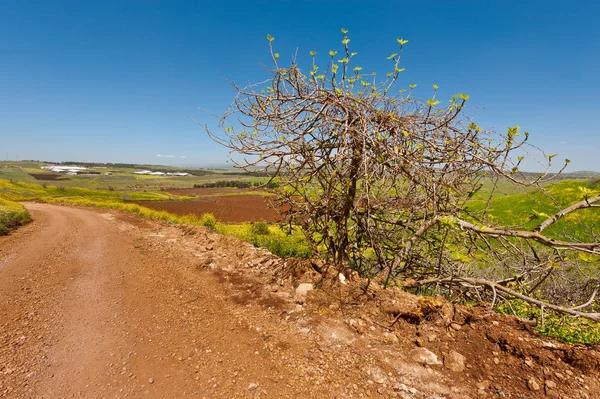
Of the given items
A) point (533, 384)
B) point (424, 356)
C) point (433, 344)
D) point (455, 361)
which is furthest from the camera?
point (433, 344)

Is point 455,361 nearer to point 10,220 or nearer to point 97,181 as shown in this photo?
point 10,220

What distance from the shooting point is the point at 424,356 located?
302 cm

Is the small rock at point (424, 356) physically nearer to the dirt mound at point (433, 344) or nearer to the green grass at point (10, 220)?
the dirt mound at point (433, 344)

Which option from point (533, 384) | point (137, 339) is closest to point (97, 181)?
point (137, 339)

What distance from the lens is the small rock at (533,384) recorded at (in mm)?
2437

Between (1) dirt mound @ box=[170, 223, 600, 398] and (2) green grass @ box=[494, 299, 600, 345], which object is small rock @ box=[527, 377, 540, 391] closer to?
(1) dirt mound @ box=[170, 223, 600, 398]

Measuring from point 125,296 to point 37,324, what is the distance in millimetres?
1276

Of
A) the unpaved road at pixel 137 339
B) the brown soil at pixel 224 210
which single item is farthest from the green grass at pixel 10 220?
the brown soil at pixel 224 210

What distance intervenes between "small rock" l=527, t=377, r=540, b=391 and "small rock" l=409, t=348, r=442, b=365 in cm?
77

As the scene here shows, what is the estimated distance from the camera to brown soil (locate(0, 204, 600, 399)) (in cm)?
270

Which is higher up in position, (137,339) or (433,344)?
(433,344)

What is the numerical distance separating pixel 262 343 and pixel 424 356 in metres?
2.06

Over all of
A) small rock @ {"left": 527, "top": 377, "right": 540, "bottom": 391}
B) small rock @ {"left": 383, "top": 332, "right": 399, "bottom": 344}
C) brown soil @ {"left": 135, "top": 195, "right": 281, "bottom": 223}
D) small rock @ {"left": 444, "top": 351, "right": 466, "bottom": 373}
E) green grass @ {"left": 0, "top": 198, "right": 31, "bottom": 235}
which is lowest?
brown soil @ {"left": 135, "top": 195, "right": 281, "bottom": 223}

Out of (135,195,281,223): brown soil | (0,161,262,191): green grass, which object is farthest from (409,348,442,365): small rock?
(0,161,262,191): green grass
